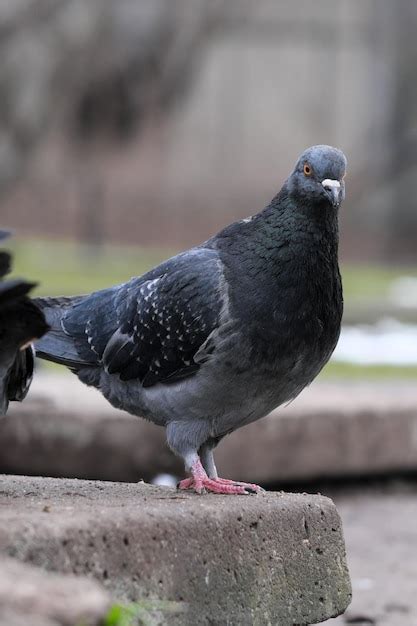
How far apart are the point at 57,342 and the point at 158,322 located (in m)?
0.43

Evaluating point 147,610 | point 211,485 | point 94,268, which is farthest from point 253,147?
point 147,610

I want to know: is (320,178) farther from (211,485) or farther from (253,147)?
(253,147)

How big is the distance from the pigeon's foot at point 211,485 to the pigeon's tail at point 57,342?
634mm

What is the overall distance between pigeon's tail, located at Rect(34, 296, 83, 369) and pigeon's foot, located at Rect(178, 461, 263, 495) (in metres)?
0.63

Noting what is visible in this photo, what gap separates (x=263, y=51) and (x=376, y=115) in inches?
98.9

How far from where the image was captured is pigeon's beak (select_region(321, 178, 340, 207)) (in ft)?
11.9

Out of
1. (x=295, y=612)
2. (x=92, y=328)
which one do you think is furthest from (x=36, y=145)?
(x=295, y=612)

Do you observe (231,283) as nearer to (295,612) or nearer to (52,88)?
(295,612)

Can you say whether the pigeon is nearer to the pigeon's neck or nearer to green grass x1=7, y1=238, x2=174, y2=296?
the pigeon's neck

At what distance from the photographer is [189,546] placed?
3021 millimetres

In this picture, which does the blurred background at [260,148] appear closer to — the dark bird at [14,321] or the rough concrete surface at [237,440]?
the rough concrete surface at [237,440]

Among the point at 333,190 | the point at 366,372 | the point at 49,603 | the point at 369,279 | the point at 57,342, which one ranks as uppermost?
the point at 333,190

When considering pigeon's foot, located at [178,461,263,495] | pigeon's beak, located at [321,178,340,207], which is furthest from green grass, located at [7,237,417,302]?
pigeon's beak, located at [321,178,340,207]

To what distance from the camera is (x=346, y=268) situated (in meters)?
19.7
